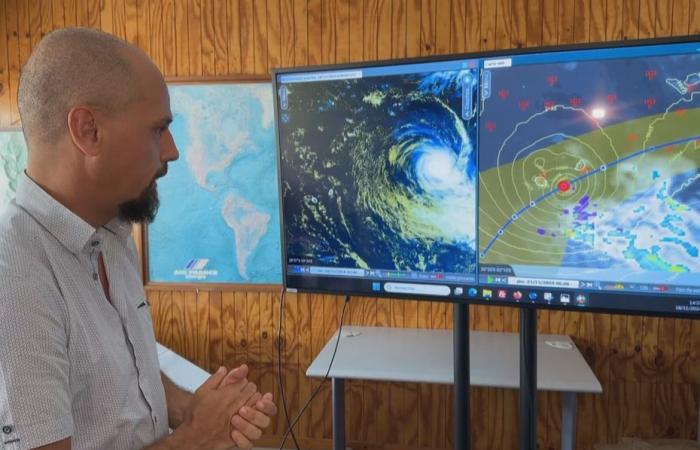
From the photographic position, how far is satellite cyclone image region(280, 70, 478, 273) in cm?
143

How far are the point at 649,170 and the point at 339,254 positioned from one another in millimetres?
808

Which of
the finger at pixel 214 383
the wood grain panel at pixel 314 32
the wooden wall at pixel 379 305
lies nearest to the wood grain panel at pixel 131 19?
the wooden wall at pixel 379 305

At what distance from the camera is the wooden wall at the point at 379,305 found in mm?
2504

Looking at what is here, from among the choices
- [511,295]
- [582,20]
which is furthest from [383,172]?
[582,20]

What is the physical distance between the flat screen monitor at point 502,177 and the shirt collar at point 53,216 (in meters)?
0.63

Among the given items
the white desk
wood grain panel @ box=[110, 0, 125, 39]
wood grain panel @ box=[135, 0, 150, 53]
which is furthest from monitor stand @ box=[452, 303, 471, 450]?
wood grain panel @ box=[110, 0, 125, 39]

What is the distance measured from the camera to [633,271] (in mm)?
1275

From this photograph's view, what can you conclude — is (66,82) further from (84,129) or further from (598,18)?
(598,18)

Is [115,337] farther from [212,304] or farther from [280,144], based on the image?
[212,304]

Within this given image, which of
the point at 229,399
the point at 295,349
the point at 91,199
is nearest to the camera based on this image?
the point at 91,199

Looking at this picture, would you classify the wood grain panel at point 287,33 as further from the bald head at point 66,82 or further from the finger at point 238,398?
the finger at point 238,398

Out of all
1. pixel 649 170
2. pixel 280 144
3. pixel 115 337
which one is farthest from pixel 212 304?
pixel 649 170

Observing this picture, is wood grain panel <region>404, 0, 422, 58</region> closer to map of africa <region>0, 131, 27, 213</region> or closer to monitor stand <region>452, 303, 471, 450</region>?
monitor stand <region>452, 303, 471, 450</region>

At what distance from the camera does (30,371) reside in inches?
37.6
